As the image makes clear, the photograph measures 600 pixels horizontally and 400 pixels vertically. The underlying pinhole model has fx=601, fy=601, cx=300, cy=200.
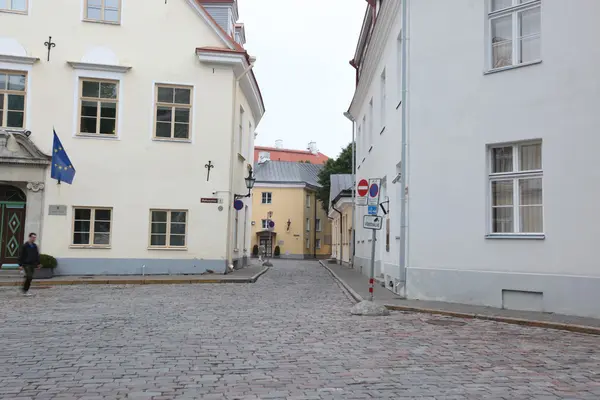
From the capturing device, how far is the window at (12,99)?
66.6 ft

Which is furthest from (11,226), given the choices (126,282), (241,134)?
(241,134)

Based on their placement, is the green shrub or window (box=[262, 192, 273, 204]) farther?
window (box=[262, 192, 273, 204])

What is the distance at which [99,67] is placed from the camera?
20.8m

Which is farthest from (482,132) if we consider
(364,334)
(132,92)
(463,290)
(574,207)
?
(132,92)

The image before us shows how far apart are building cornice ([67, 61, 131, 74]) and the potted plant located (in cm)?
651

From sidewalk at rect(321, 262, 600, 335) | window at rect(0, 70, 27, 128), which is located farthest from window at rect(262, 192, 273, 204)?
sidewalk at rect(321, 262, 600, 335)

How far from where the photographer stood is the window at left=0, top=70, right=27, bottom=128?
20.3m

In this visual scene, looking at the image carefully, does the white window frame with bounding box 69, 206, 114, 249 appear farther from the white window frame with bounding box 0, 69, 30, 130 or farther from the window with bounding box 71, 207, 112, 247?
the white window frame with bounding box 0, 69, 30, 130

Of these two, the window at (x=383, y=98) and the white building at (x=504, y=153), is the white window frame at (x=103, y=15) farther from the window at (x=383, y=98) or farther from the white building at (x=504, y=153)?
the white building at (x=504, y=153)

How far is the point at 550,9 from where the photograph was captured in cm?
1199

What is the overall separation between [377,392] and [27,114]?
18.3 metres

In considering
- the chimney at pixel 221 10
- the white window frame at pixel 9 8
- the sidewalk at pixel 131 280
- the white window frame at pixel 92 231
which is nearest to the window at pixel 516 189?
the sidewalk at pixel 131 280

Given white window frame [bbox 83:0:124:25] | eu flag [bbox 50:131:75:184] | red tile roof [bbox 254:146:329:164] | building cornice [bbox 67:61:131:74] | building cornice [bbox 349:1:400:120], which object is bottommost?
eu flag [bbox 50:131:75:184]

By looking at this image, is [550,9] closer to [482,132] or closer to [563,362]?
[482,132]
